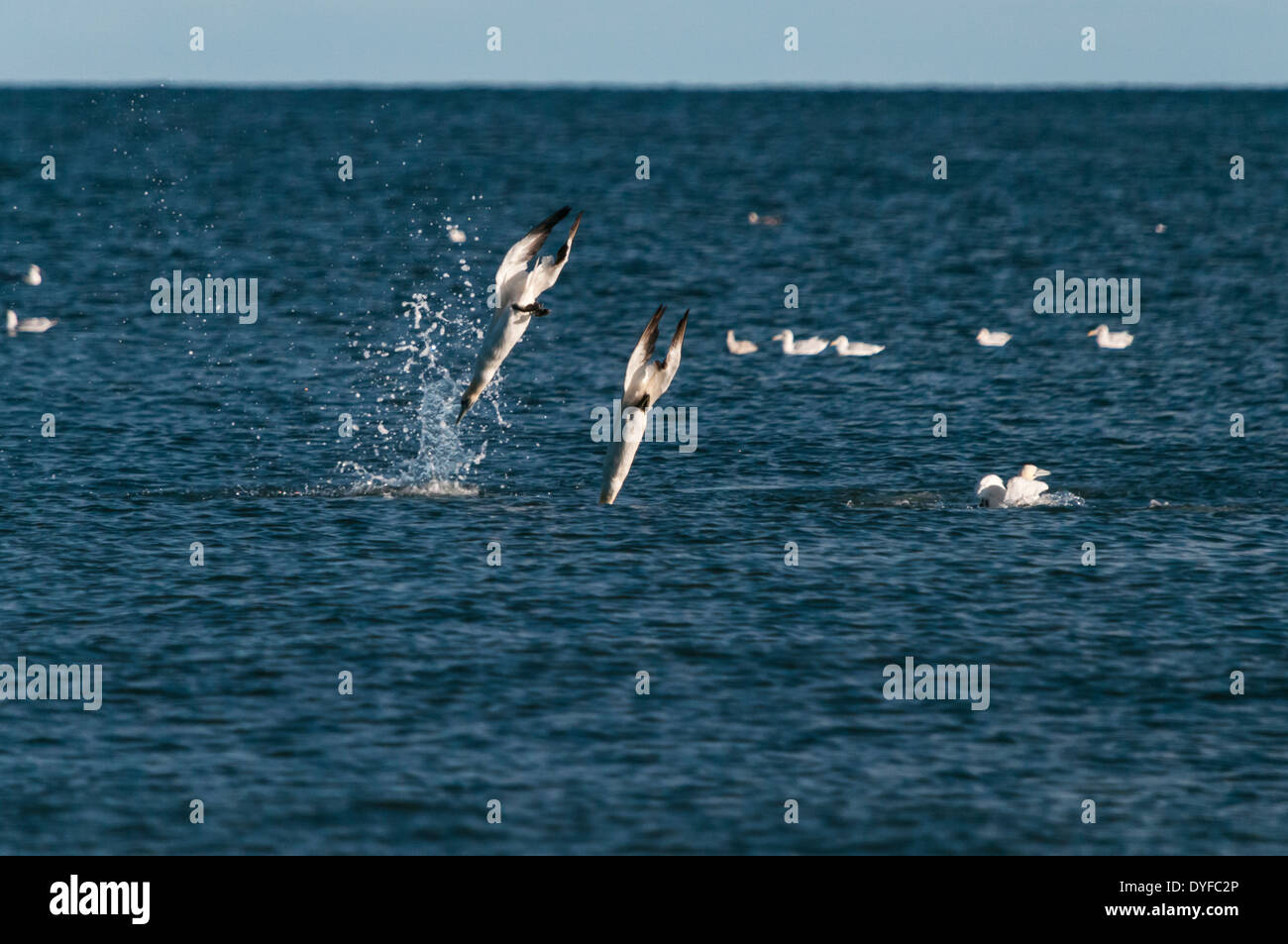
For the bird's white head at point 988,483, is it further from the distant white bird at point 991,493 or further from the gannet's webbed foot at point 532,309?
the gannet's webbed foot at point 532,309

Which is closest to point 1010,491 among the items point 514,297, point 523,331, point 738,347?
point 523,331

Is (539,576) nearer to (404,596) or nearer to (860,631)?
(404,596)

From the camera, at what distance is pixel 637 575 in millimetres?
27078

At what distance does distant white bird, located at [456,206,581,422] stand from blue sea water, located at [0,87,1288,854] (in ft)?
10.6

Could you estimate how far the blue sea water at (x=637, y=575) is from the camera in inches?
745

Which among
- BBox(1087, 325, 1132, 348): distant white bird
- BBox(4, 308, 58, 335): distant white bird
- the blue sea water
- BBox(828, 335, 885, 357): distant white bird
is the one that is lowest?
the blue sea water

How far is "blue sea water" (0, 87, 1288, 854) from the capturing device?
18922 mm

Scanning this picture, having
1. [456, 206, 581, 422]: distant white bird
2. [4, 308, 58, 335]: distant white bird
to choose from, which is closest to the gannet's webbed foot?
[456, 206, 581, 422]: distant white bird

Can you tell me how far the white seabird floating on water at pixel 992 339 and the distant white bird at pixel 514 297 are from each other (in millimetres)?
26609

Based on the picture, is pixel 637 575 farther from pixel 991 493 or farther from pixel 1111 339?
pixel 1111 339

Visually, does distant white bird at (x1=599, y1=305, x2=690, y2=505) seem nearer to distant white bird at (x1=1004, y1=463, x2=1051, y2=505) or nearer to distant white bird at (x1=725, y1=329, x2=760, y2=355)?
distant white bird at (x1=1004, y1=463, x2=1051, y2=505)

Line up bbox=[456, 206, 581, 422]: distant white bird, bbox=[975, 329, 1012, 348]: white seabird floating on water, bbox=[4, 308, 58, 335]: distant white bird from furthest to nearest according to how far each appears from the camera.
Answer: bbox=[975, 329, 1012, 348]: white seabird floating on water < bbox=[4, 308, 58, 335]: distant white bird < bbox=[456, 206, 581, 422]: distant white bird
